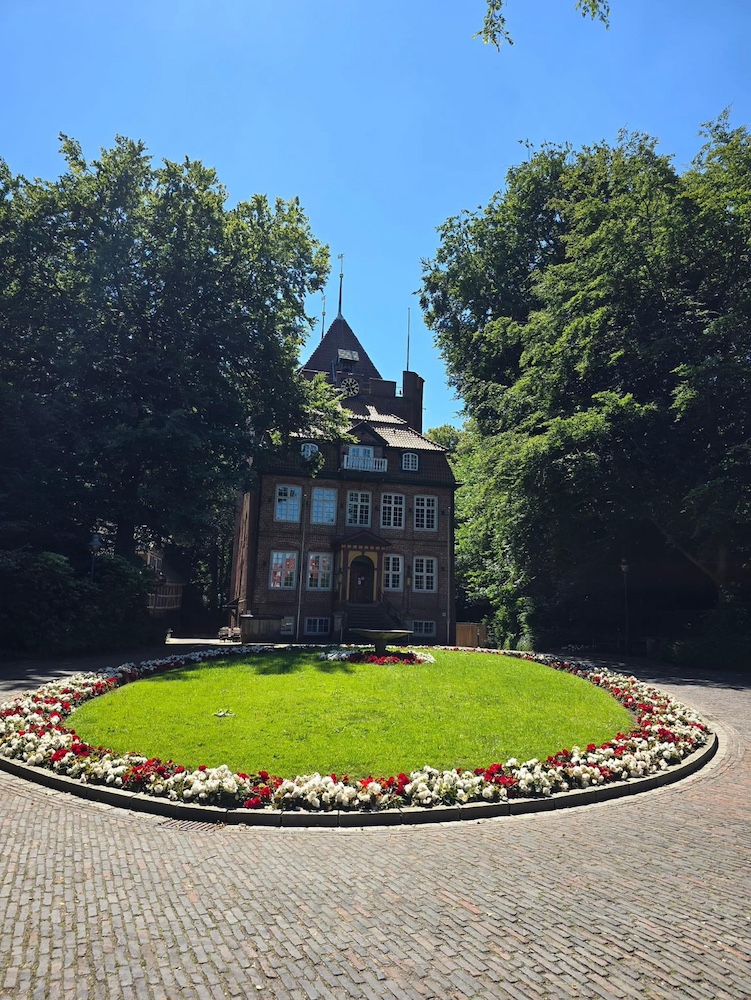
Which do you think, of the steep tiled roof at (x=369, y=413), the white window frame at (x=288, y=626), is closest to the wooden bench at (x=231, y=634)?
the white window frame at (x=288, y=626)

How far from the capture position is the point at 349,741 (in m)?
10.4

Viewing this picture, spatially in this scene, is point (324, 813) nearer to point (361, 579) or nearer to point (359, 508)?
point (361, 579)

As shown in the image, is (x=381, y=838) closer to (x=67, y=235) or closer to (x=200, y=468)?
(x=200, y=468)

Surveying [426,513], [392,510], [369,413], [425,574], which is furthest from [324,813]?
[369,413]

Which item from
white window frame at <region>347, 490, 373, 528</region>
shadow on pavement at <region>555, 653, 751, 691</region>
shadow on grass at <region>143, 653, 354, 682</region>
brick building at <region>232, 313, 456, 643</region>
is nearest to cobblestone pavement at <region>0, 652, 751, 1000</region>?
shadow on grass at <region>143, 653, 354, 682</region>

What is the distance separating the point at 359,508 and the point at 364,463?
103 inches

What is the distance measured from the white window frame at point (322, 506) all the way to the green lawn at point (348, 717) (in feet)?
63.9

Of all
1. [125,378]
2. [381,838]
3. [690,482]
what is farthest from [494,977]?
[125,378]

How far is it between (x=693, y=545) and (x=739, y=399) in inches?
237

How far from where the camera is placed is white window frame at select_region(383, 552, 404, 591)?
3778 cm

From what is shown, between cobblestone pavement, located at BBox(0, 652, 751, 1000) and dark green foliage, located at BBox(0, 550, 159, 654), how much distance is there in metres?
15.8

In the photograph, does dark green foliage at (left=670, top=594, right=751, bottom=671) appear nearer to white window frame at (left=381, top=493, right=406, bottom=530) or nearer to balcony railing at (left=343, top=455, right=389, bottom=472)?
white window frame at (left=381, top=493, right=406, bottom=530)

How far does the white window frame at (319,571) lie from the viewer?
36.7 m

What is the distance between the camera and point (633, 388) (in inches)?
1125
